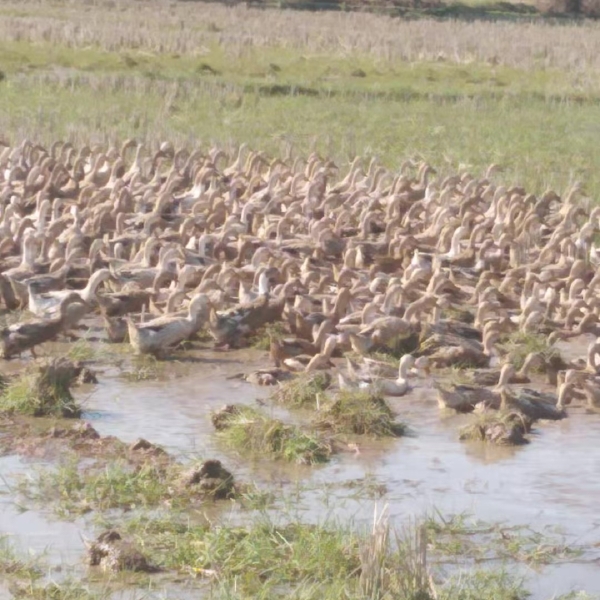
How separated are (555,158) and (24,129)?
7.34 m

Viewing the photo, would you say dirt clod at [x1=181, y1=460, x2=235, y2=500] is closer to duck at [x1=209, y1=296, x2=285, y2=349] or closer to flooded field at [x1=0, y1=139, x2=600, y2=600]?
flooded field at [x1=0, y1=139, x2=600, y2=600]

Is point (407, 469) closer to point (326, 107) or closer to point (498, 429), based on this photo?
point (498, 429)

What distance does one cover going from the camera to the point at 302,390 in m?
9.66

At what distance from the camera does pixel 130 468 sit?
7.99 metres

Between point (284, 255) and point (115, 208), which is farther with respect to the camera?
point (115, 208)

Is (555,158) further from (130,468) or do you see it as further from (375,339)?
(130,468)

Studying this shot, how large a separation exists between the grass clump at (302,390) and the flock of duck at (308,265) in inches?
8.5

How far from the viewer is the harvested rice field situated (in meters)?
6.74

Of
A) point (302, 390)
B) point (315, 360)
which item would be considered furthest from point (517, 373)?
point (302, 390)

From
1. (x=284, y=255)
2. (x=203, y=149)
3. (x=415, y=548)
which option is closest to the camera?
(x=415, y=548)

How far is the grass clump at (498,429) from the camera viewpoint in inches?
349

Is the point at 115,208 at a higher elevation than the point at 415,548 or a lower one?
lower

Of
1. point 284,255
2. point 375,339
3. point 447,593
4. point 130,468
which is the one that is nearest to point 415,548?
point 447,593

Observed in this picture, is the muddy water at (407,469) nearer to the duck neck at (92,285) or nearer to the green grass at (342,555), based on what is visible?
the green grass at (342,555)
